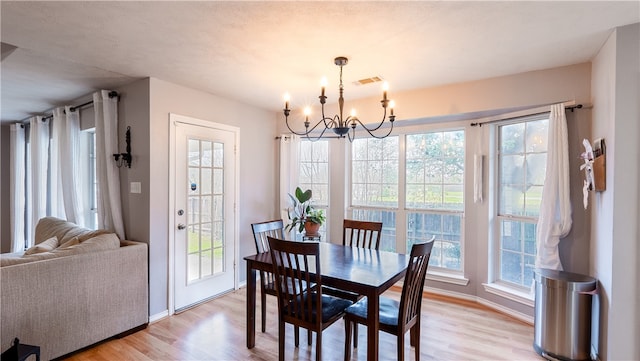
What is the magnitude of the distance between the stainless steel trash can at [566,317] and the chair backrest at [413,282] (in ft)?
3.72

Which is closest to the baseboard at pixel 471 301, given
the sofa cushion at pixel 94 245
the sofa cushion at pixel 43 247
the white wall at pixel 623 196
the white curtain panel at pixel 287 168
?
the white wall at pixel 623 196

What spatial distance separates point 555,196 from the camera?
105 inches

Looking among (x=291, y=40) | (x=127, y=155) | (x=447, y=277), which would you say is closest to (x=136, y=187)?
(x=127, y=155)

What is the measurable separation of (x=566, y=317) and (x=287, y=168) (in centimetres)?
335

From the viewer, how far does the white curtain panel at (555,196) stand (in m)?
2.63

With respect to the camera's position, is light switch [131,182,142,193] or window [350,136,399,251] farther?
window [350,136,399,251]

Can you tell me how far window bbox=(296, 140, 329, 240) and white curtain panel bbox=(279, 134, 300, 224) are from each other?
0.11 metres

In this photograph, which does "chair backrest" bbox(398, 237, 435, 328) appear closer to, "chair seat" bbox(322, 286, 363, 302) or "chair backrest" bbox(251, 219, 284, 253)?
"chair seat" bbox(322, 286, 363, 302)

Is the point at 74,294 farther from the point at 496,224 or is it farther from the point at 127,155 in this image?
the point at 496,224

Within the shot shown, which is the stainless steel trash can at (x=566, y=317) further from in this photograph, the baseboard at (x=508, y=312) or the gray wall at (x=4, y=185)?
the gray wall at (x=4, y=185)

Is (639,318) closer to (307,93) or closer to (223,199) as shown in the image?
(307,93)

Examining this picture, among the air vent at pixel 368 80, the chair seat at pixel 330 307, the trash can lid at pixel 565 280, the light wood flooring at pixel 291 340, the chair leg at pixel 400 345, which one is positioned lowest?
the light wood flooring at pixel 291 340

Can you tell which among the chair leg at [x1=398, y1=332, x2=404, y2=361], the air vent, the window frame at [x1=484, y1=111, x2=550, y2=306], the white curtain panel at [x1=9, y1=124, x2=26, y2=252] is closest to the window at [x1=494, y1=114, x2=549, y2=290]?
the window frame at [x1=484, y1=111, x2=550, y2=306]

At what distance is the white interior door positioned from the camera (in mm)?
3295
